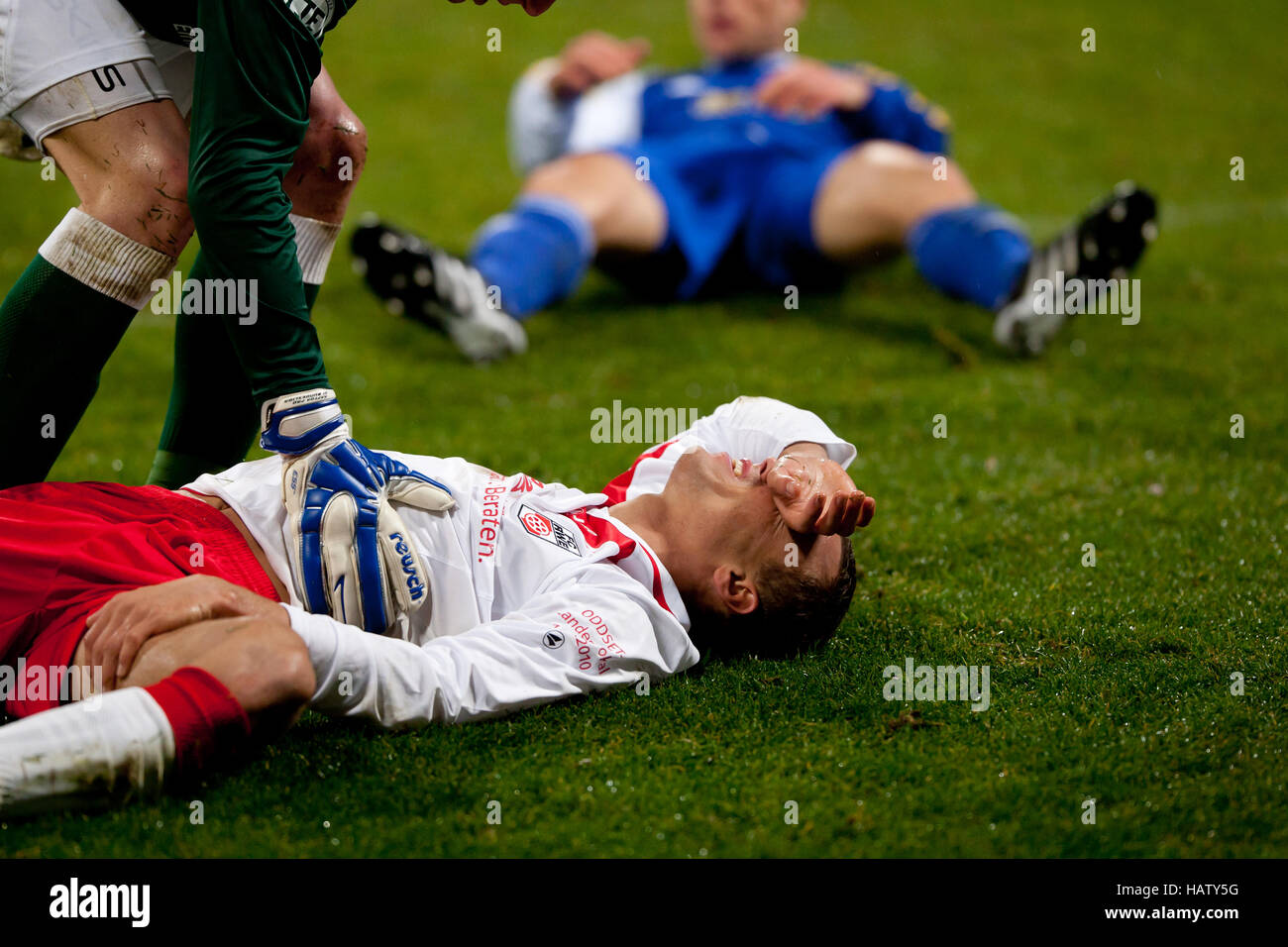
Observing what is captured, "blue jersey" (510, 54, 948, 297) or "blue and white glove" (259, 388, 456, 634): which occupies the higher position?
"blue jersey" (510, 54, 948, 297)

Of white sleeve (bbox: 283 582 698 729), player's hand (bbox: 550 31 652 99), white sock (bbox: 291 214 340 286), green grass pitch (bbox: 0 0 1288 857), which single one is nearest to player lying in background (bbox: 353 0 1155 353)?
player's hand (bbox: 550 31 652 99)

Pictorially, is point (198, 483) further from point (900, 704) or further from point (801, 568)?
point (900, 704)

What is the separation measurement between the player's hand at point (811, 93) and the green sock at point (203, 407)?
3.35m

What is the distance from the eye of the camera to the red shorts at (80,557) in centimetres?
211

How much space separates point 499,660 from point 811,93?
4.04 meters

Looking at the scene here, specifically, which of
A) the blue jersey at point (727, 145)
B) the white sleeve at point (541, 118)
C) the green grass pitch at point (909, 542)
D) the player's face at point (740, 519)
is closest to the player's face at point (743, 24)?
the blue jersey at point (727, 145)

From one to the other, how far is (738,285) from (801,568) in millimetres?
3533

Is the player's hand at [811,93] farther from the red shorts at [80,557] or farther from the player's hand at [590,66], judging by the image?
the red shorts at [80,557]

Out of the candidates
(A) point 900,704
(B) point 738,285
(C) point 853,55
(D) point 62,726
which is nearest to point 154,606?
(D) point 62,726

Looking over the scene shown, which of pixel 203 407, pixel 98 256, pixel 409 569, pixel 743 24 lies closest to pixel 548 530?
pixel 409 569

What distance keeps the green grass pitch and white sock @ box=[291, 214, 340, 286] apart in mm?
1024

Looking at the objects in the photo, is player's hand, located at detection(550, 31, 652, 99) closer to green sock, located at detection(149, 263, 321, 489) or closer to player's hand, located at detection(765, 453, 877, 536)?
green sock, located at detection(149, 263, 321, 489)

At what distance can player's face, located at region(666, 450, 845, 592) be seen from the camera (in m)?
2.47
